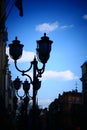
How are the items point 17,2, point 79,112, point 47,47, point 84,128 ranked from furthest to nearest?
1. point 79,112
2. point 84,128
3. point 17,2
4. point 47,47

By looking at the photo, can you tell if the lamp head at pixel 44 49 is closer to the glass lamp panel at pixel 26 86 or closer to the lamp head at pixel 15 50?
the lamp head at pixel 15 50

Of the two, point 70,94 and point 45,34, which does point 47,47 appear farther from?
point 70,94

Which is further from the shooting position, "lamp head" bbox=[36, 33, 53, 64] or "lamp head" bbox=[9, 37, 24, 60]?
"lamp head" bbox=[9, 37, 24, 60]

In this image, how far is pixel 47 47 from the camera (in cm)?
1023

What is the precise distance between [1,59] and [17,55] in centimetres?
2905

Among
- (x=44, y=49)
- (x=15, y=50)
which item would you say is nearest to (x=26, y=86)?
(x=15, y=50)

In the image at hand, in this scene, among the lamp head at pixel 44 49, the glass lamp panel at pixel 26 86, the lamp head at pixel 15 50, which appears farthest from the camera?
the glass lamp panel at pixel 26 86

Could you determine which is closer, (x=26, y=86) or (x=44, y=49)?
(x=44, y=49)

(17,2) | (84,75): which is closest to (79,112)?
(84,75)

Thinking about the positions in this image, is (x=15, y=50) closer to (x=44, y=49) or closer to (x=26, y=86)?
(x=44, y=49)

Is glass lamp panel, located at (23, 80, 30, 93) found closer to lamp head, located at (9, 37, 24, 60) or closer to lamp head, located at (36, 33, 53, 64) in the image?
lamp head, located at (9, 37, 24, 60)

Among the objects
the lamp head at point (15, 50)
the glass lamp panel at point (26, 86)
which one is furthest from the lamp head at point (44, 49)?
the glass lamp panel at point (26, 86)

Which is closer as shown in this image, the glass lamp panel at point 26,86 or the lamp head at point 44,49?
the lamp head at point 44,49

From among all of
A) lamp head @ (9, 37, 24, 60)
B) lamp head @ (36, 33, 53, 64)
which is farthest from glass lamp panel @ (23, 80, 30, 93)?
lamp head @ (36, 33, 53, 64)
